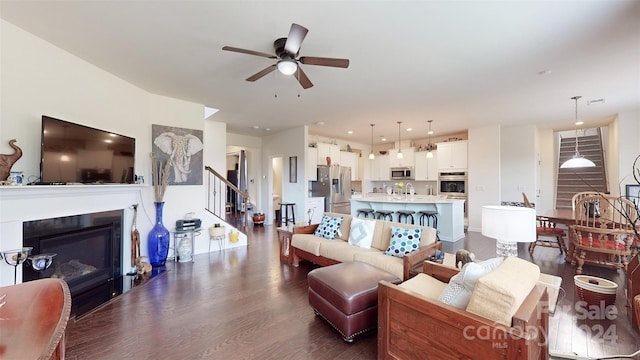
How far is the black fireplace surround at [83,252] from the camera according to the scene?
8.14 ft

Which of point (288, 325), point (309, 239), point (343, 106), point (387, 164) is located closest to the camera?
point (288, 325)

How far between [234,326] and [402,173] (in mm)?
7034

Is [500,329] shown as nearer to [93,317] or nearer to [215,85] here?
[93,317]

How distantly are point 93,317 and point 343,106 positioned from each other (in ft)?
14.6

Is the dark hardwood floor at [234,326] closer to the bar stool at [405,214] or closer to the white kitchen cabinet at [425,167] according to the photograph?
the bar stool at [405,214]

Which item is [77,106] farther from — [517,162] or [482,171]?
[517,162]

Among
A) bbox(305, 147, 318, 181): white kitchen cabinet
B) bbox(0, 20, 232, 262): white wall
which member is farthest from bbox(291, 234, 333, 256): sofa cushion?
bbox(305, 147, 318, 181): white kitchen cabinet

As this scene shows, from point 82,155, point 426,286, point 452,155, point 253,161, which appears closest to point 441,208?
point 452,155

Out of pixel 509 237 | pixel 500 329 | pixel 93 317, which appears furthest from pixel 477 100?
pixel 93 317

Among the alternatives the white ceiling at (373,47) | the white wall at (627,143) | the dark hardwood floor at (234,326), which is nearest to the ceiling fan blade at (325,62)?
the white ceiling at (373,47)

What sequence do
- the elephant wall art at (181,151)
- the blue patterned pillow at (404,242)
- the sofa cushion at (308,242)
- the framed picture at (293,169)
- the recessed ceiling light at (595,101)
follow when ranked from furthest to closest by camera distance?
the framed picture at (293,169), the recessed ceiling light at (595,101), the elephant wall art at (181,151), the sofa cushion at (308,242), the blue patterned pillow at (404,242)

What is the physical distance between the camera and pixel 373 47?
8.79ft

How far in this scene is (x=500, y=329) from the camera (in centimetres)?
122

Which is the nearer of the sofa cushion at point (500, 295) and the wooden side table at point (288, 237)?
the sofa cushion at point (500, 295)
